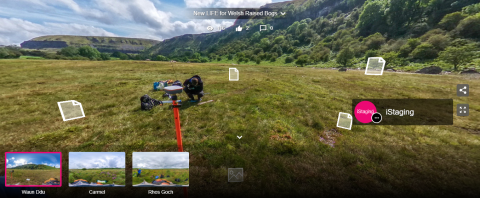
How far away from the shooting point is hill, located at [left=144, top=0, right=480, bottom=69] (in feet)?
28.2

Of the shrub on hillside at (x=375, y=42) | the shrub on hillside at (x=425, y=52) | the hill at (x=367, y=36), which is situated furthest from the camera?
the shrub on hillside at (x=375, y=42)

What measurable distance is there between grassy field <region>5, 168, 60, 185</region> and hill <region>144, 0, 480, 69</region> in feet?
21.3

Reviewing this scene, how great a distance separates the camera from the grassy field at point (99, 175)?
10.2ft

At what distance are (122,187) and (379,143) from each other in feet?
25.3

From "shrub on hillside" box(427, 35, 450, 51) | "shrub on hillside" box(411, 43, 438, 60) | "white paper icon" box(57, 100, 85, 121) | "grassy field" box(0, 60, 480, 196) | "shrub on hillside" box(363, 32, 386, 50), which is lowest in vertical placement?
"grassy field" box(0, 60, 480, 196)

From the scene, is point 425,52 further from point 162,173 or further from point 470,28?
point 162,173

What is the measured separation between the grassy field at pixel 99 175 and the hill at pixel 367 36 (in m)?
5.58

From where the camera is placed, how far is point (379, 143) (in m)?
4.80

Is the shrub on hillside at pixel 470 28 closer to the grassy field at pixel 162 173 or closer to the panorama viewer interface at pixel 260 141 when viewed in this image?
the panorama viewer interface at pixel 260 141

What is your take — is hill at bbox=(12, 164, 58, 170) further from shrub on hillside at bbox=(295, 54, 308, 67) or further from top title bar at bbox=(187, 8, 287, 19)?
shrub on hillside at bbox=(295, 54, 308, 67)

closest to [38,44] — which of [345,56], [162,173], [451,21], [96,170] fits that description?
[96,170]

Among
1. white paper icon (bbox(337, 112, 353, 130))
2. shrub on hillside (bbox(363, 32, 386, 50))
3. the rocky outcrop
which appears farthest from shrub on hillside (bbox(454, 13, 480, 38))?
the rocky outcrop

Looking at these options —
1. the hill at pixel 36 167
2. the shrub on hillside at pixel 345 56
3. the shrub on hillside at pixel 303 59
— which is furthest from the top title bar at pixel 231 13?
the shrub on hillside at pixel 303 59

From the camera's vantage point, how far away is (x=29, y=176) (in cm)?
312
